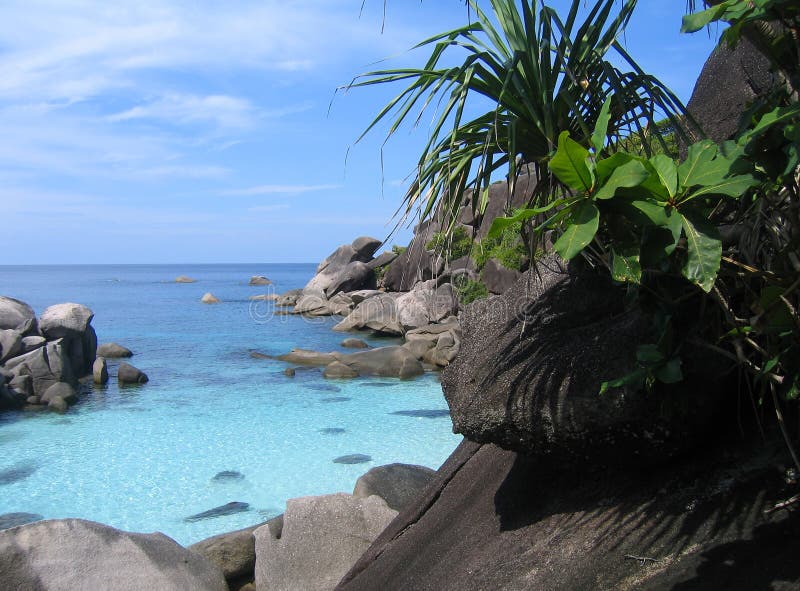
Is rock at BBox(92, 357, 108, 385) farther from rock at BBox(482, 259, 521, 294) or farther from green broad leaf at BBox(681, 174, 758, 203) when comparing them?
green broad leaf at BBox(681, 174, 758, 203)

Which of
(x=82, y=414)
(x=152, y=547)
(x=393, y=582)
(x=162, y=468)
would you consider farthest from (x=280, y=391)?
(x=393, y=582)

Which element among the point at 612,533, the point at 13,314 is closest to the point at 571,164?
the point at 612,533

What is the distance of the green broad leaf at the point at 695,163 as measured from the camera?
7.61 feet

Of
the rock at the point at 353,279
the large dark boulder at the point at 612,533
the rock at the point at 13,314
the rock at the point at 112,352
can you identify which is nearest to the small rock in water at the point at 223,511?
the large dark boulder at the point at 612,533

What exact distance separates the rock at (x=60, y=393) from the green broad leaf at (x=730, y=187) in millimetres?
14747

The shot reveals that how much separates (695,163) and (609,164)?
32cm

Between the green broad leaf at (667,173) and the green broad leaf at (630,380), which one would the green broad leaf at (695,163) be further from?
the green broad leaf at (630,380)

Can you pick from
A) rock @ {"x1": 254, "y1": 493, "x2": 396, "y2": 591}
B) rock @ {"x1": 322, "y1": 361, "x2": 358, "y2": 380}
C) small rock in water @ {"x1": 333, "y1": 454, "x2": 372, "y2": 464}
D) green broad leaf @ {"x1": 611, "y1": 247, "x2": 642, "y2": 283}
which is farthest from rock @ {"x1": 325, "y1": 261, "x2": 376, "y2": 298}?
green broad leaf @ {"x1": 611, "y1": 247, "x2": 642, "y2": 283}

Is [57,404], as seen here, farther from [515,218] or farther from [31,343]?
[515,218]

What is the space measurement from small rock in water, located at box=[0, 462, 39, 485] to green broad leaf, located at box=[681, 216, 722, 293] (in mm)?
10798

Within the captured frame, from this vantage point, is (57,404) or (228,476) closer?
(228,476)

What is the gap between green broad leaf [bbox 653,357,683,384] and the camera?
264 centimetres

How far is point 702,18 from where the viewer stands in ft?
7.59

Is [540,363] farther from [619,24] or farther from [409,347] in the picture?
[409,347]
